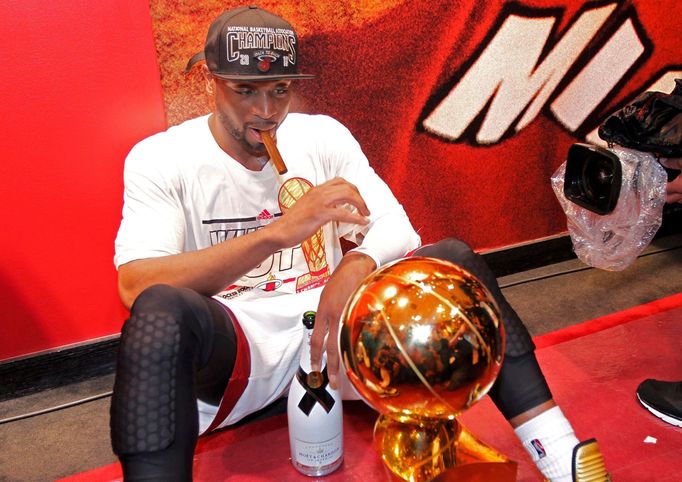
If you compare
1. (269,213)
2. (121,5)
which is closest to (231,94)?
(269,213)

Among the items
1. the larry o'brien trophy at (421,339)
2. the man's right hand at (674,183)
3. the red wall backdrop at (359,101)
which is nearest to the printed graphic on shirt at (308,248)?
the red wall backdrop at (359,101)

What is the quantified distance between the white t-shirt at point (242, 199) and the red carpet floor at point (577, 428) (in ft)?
1.17

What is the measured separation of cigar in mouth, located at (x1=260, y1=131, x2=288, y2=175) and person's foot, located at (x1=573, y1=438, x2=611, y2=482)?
773 millimetres

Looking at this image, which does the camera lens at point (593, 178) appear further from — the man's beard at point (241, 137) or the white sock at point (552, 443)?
the man's beard at point (241, 137)

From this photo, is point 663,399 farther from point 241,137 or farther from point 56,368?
point 56,368

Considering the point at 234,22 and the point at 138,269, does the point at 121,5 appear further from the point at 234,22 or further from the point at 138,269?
Result: the point at 138,269

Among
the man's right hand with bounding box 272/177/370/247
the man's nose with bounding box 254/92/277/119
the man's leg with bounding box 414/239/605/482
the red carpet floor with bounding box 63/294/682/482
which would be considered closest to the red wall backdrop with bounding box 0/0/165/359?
the man's nose with bounding box 254/92/277/119

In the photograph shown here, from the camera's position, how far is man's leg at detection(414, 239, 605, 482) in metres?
1.07

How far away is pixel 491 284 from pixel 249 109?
644mm

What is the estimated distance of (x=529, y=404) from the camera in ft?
3.65

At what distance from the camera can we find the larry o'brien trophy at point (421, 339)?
736 millimetres

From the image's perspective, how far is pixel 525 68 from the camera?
229 centimetres

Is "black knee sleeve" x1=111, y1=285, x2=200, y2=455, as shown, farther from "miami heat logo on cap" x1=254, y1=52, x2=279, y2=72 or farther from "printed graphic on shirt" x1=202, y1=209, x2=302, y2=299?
"miami heat logo on cap" x1=254, y1=52, x2=279, y2=72

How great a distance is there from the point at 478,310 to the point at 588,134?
6.68ft
